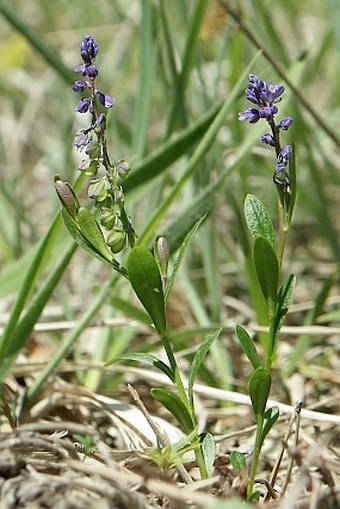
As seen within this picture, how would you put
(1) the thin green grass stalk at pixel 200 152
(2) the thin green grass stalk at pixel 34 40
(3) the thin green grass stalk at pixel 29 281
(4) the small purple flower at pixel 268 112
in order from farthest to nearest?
1. (2) the thin green grass stalk at pixel 34 40
2. (1) the thin green grass stalk at pixel 200 152
3. (3) the thin green grass stalk at pixel 29 281
4. (4) the small purple flower at pixel 268 112

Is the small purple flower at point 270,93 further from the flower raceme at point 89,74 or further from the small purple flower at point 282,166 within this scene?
the flower raceme at point 89,74

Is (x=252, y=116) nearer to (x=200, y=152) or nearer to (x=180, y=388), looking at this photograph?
(x=180, y=388)

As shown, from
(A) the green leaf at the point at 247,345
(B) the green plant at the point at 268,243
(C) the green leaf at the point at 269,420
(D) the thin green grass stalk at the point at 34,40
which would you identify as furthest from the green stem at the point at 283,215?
(D) the thin green grass stalk at the point at 34,40

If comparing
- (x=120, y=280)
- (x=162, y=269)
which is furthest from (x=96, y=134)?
(x=120, y=280)

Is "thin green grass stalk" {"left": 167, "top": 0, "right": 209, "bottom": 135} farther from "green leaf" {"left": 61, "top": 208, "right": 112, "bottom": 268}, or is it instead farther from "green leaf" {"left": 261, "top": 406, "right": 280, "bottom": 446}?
"green leaf" {"left": 261, "top": 406, "right": 280, "bottom": 446}

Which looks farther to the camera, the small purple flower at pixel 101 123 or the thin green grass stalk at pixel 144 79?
the thin green grass stalk at pixel 144 79

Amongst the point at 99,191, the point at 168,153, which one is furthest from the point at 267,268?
the point at 168,153
